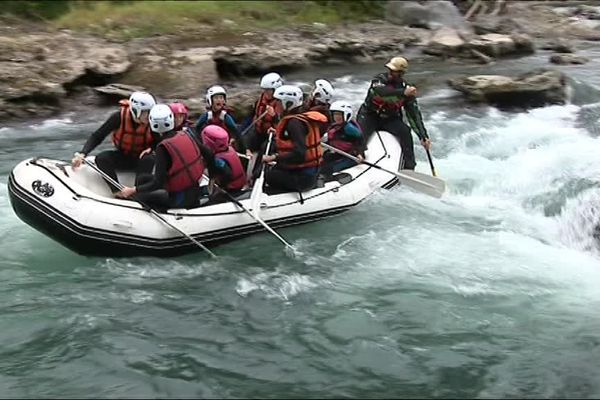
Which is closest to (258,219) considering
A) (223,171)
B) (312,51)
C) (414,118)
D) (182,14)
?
(223,171)

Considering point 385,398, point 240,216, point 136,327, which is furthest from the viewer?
point 240,216

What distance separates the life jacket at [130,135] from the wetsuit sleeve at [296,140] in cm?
136

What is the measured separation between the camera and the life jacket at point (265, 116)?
A: 8844mm

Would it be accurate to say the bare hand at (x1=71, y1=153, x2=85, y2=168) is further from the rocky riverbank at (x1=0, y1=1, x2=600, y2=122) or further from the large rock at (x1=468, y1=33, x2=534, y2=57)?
the large rock at (x1=468, y1=33, x2=534, y2=57)

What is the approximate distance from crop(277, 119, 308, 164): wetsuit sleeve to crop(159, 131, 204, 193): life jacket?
104cm

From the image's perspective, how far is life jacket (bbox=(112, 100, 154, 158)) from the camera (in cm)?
747

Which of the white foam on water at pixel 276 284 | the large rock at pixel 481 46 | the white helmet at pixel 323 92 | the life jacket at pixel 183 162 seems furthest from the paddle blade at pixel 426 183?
the large rock at pixel 481 46

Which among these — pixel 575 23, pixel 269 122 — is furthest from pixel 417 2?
pixel 269 122

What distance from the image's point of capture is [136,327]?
6.10 meters

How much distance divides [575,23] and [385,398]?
2017cm

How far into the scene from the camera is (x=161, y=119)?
6852 millimetres

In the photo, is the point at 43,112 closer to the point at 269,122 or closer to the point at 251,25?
the point at 269,122

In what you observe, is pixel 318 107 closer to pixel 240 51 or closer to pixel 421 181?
pixel 421 181

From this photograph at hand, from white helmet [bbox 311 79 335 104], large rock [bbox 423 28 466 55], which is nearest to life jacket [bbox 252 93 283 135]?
white helmet [bbox 311 79 335 104]
